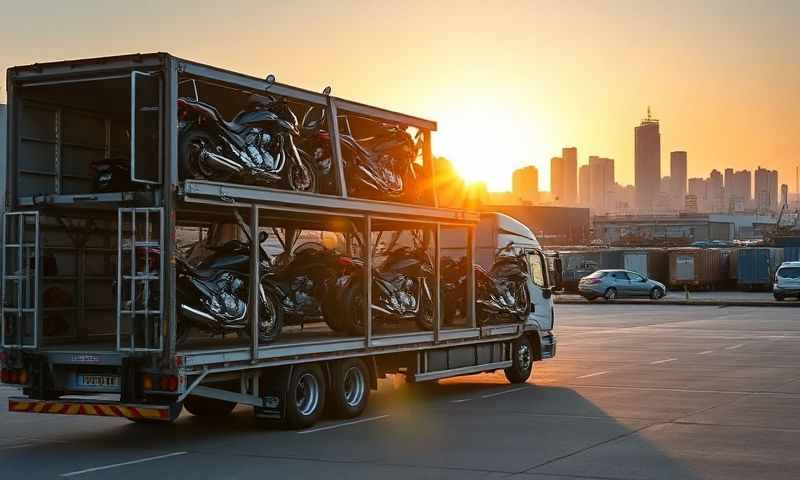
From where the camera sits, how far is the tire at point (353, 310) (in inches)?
584

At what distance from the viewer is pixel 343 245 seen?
18.5 m

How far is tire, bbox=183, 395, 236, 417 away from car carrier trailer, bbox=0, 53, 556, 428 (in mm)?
22

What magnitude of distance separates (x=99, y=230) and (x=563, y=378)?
897cm

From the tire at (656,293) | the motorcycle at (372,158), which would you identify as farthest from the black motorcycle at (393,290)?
the tire at (656,293)

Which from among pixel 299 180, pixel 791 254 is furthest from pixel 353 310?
pixel 791 254

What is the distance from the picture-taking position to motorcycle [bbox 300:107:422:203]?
14656 mm

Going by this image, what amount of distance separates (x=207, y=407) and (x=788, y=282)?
133 ft

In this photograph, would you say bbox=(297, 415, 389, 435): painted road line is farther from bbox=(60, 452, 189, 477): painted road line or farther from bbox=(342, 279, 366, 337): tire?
bbox=(60, 452, 189, 477): painted road line

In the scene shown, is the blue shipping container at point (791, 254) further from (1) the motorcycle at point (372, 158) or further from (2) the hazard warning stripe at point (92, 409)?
(2) the hazard warning stripe at point (92, 409)

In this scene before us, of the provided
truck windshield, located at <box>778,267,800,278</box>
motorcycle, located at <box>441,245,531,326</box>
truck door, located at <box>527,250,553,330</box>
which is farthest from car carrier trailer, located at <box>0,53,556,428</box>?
truck windshield, located at <box>778,267,800,278</box>

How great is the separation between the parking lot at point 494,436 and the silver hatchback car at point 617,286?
3251cm

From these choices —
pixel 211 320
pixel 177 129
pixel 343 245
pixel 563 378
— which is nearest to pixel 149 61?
pixel 177 129

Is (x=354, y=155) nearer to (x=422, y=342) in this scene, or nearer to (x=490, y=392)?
(x=422, y=342)

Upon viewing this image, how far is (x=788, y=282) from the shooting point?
166 ft
